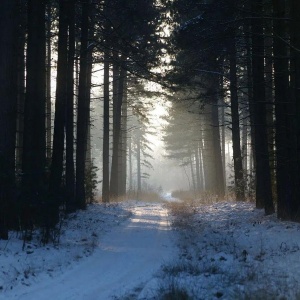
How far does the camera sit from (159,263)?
26.5ft

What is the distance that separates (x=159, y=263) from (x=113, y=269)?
970 mm

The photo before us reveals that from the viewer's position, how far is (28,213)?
9461 mm

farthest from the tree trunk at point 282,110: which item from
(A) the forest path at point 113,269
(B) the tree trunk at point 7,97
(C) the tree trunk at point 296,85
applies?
(B) the tree trunk at point 7,97

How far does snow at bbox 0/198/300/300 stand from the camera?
592 cm

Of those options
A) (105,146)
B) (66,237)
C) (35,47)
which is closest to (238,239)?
(66,237)

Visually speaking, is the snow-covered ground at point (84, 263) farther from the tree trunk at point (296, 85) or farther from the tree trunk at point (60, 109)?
the tree trunk at point (296, 85)

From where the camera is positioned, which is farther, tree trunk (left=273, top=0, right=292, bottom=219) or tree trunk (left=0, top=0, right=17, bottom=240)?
tree trunk (left=273, top=0, right=292, bottom=219)

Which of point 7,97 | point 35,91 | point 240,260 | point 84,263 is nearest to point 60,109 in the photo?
point 35,91

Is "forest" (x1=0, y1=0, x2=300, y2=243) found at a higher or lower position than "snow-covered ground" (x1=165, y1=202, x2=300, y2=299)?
higher

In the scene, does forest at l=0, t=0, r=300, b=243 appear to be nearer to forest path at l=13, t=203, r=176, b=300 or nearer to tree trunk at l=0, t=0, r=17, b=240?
tree trunk at l=0, t=0, r=17, b=240

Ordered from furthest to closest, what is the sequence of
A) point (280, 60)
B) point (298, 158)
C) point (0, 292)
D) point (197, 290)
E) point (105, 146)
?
point (105, 146) < point (280, 60) < point (298, 158) < point (0, 292) < point (197, 290)

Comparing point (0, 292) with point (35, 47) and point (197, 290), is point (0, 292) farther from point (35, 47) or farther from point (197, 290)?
point (35, 47)

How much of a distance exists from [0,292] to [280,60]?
9.39m

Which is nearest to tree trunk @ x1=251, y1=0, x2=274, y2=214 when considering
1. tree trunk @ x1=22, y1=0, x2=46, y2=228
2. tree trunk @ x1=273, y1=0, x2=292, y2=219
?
tree trunk @ x1=273, y1=0, x2=292, y2=219
